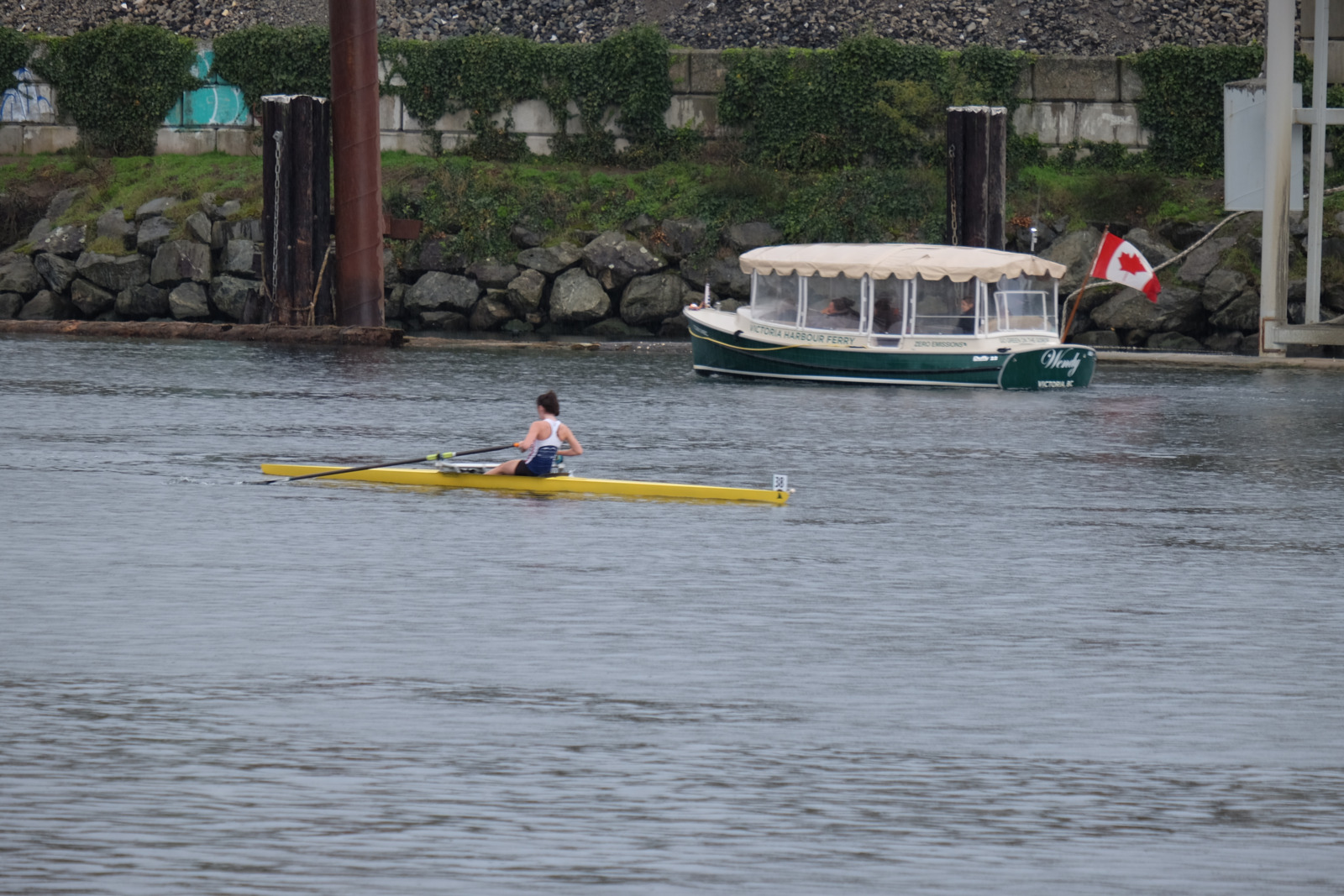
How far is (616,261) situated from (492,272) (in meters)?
2.95

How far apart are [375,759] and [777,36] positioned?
40.9 metres

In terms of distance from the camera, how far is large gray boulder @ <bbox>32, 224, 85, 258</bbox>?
4406 cm

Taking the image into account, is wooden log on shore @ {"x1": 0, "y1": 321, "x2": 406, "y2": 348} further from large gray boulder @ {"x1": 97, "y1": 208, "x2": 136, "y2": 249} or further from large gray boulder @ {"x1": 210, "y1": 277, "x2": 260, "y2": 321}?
large gray boulder @ {"x1": 97, "y1": 208, "x2": 136, "y2": 249}

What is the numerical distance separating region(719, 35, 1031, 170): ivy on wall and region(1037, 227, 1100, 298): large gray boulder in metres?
4.16

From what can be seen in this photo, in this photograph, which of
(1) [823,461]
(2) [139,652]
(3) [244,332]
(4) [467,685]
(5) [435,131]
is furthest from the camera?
(5) [435,131]

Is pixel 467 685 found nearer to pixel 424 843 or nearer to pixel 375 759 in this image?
pixel 375 759

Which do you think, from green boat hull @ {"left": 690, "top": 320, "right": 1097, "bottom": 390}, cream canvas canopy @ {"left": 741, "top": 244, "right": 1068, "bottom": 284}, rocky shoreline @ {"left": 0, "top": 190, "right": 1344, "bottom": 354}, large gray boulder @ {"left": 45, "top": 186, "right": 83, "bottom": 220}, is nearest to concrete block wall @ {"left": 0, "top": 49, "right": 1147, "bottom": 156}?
large gray boulder @ {"left": 45, "top": 186, "right": 83, "bottom": 220}

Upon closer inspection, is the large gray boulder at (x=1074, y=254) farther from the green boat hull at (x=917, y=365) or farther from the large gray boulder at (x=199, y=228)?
the large gray boulder at (x=199, y=228)

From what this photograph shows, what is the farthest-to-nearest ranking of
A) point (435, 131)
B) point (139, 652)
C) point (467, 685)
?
point (435, 131) → point (139, 652) → point (467, 685)

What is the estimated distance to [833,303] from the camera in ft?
106

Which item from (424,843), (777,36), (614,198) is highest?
(777,36)

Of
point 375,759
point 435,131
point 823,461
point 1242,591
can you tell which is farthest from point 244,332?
point 375,759

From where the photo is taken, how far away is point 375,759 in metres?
9.39

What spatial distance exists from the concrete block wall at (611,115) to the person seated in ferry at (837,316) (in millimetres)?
12962
